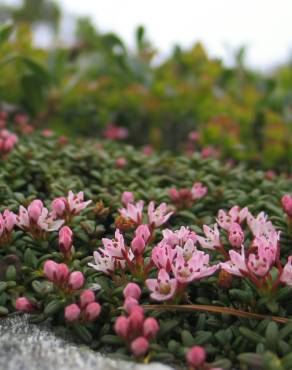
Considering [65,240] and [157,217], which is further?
[157,217]

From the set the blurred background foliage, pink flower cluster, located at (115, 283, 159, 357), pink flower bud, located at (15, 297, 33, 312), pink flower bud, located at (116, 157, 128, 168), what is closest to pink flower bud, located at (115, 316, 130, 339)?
pink flower cluster, located at (115, 283, 159, 357)

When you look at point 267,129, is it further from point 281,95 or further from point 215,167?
point 215,167

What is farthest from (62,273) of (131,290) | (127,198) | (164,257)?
(127,198)

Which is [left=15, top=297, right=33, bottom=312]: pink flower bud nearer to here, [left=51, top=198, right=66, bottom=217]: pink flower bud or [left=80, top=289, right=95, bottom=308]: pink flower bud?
[left=80, top=289, right=95, bottom=308]: pink flower bud

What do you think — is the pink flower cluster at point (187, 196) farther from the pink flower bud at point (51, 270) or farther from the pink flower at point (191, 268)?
the pink flower bud at point (51, 270)

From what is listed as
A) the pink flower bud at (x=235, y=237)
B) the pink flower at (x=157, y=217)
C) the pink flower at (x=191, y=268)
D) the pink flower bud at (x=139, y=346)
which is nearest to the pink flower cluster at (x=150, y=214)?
the pink flower at (x=157, y=217)

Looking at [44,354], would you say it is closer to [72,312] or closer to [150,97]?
→ [72,312]
